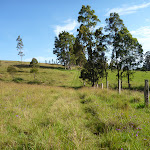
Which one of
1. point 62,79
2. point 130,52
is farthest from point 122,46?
point 62,79

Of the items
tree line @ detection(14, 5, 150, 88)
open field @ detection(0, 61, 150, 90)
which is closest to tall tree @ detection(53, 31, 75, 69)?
open field @ detection(0, 61, 150, 90)

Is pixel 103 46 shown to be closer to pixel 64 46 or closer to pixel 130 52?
pixel 130 52

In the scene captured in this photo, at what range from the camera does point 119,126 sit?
3512mm

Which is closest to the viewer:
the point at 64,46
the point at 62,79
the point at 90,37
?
the point at 90,37

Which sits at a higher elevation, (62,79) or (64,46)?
(64,46)

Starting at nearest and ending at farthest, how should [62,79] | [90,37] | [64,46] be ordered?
[90,37], [62,79], [64,46]

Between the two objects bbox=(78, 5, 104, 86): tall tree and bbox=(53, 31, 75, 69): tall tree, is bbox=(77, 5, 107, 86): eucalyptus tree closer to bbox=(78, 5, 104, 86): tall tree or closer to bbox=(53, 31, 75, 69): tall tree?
bbox=(78, 5, 104, 86): tall tree

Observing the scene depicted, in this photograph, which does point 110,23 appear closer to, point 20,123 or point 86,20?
point 86,20

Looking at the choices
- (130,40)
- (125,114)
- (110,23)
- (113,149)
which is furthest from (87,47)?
(113,149)

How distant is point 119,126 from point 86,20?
71.2 ft

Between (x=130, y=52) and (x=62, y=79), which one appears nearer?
(x=130, y=52)

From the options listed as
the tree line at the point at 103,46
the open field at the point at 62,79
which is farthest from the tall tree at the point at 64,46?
the tree line at the point at 103,46

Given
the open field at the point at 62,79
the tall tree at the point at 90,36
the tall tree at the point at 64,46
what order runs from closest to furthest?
the tall tree at the point at 90,36, the open field at the point at 62,79, the tall tree at the point at 64,46

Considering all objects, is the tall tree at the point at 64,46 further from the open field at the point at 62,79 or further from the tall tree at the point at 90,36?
the tall tree at the point at 90,36
